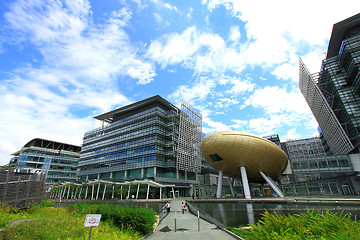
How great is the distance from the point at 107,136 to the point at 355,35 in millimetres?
93275

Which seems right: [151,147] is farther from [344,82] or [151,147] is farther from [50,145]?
[50,145]

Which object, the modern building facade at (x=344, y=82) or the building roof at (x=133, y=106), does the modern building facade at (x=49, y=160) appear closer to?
the building roof at (x=133, y=106)

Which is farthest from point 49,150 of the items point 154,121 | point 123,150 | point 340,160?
point 340,160

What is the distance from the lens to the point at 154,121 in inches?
2596

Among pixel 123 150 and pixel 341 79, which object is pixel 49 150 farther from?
pixel 341 79

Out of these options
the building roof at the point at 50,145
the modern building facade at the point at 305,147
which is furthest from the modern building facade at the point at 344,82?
the building roof at the point at 50,145

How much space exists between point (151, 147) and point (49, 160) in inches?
2987

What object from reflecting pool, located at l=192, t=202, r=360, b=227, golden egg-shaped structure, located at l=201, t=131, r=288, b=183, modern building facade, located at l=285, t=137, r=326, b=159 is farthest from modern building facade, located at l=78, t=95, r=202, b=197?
modern building facade, located at l=285, t=137, r=326, b=159

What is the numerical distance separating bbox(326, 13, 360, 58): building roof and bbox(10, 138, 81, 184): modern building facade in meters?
137

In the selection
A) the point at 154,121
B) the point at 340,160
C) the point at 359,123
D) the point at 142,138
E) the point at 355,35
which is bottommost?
the point at 340,160

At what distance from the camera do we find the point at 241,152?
37000 millimetres

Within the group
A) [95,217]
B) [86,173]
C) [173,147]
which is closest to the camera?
[95,217]

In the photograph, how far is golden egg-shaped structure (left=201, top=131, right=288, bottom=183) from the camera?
36.5 metres

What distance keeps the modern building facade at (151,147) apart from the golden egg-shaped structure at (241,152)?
23104 mm
